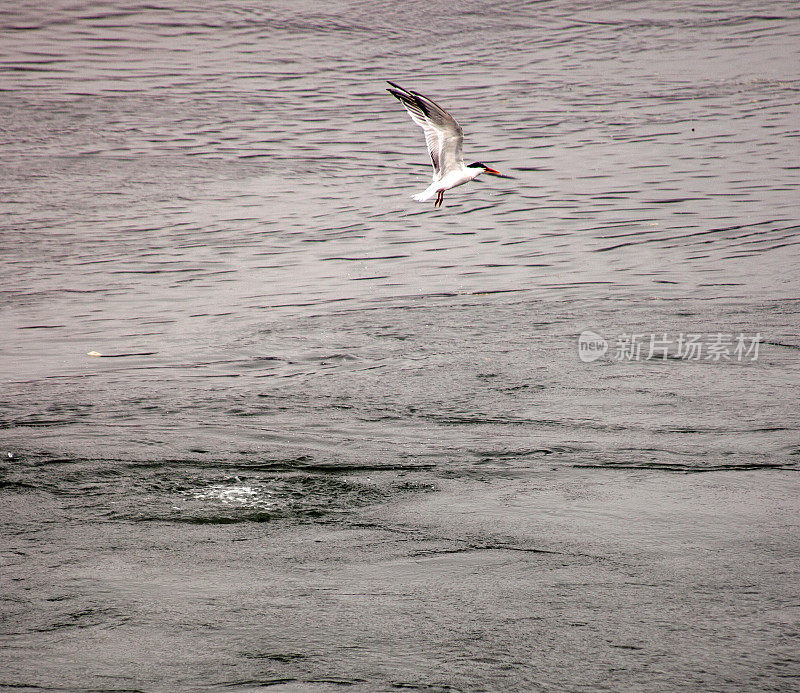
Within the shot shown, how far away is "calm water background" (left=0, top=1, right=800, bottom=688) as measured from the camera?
443cm

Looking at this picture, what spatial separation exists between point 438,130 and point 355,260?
1413 millimetres

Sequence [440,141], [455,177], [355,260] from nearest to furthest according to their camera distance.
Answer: [440,141] → [455,177] → [355,260]

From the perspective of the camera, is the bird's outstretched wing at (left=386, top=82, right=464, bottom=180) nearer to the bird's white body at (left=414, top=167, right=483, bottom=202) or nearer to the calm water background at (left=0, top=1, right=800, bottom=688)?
the bird's white body at (left=414, top=167, right=483, bottom=202)

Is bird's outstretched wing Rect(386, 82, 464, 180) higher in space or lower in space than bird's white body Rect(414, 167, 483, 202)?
higher

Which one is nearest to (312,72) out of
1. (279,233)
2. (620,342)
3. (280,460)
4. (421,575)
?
(279,233)

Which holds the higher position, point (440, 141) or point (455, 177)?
point (440, 141)

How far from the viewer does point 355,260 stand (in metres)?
8.08

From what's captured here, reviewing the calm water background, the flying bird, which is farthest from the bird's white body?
the calm water background

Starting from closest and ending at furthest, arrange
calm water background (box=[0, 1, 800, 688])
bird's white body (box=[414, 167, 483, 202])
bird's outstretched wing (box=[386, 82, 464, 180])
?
calm water background (box=[0, 1, 800, 688]) < bird's outstretched wing (box=[386, 82, 464, 180]) < bird's white body (box=[414, 167, 483, 202])

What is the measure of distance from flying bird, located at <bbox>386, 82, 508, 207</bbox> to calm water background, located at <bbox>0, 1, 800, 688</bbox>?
2.19 ft

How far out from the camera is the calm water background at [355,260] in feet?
14.5

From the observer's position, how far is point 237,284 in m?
7.56

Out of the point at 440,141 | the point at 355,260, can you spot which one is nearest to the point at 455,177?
the point at 440,141

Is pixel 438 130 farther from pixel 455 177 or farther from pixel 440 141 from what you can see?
pixel 455 177
